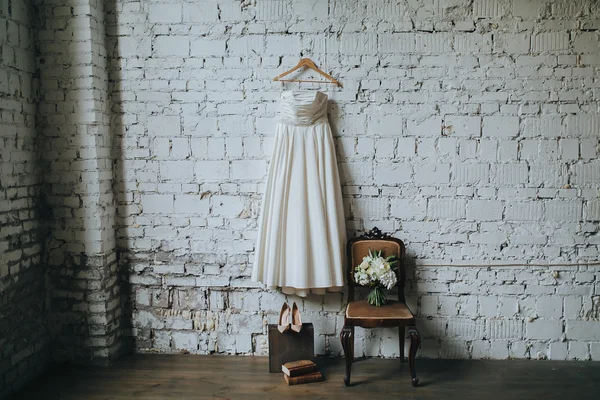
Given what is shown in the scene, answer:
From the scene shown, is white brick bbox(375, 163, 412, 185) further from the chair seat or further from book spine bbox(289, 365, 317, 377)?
book spine bbox(289, 365, 317, 377)

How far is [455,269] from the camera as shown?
3.71m

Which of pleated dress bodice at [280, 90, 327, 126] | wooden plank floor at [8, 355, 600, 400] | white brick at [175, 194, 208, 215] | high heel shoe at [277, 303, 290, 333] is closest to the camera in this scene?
wooden plank floor at [8, 355, 600, 400]

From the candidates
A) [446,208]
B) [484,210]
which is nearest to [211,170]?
[446,208]

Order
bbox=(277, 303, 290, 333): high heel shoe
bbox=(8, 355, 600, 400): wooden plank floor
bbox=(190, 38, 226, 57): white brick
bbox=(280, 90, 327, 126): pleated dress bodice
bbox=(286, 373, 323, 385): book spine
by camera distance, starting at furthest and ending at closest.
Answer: bbox=(190, 38, 226, 57): white brick, bbox=(277, 303, 290, 333): high heel shoe, bbox=(280, 90, 327, 126): pleated dress bodice, bbox=(286, 373, 323, 385): book spine, bbox=(8, 355, 600, 400): wooden plank floor

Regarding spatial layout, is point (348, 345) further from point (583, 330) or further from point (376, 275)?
point (583, 330)

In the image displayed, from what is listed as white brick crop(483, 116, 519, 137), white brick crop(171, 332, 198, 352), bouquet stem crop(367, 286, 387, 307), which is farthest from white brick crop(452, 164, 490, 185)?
white brick crop(171, 332, 198, 352)

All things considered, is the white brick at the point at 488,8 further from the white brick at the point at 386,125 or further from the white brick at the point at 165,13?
the white brick at the point at 165,13

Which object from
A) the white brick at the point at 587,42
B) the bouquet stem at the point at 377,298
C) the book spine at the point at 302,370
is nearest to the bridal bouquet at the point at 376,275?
the bouquet stem at the point at 377,298

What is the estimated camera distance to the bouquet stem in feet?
11.3

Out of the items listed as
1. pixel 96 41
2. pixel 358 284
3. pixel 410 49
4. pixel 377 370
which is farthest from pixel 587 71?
pixel 96 41

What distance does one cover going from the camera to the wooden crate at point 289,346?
3.54 meters

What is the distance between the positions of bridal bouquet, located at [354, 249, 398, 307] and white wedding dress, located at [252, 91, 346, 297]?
0.18m

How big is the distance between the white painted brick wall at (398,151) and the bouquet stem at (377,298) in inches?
15.3

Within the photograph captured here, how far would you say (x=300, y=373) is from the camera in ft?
11.1
